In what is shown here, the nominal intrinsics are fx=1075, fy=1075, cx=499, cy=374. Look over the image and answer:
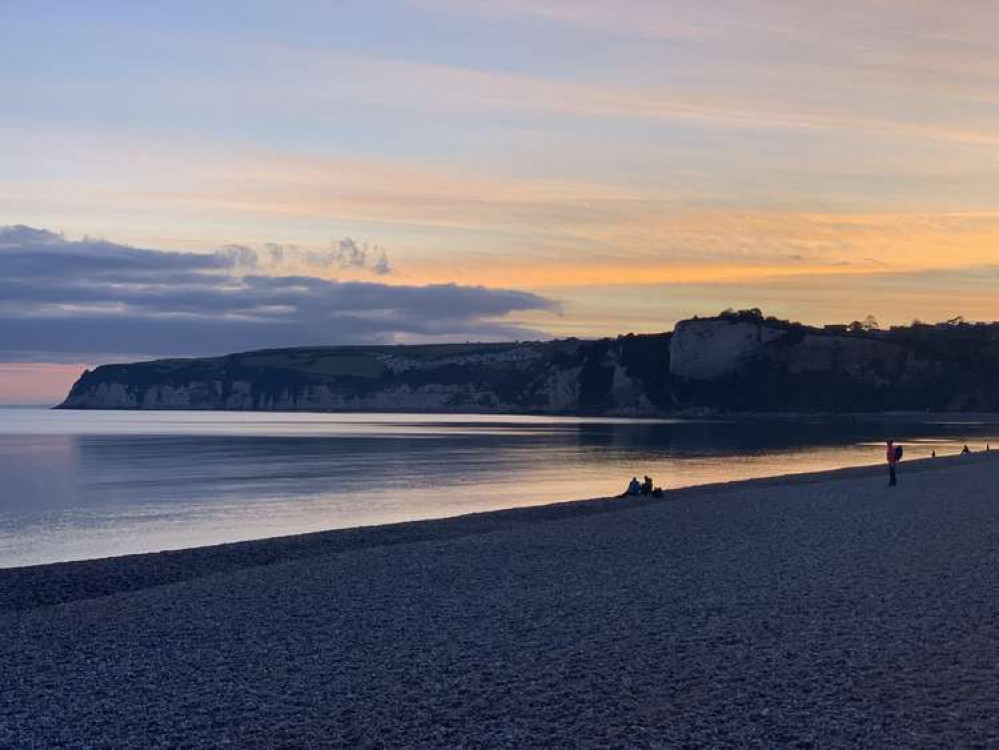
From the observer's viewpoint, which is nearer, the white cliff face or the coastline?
the coastline

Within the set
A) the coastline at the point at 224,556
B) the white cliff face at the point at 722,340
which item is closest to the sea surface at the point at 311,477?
the coastline at the point at 224,556

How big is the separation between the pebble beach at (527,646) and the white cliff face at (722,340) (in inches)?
5480

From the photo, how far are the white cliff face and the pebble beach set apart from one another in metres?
139

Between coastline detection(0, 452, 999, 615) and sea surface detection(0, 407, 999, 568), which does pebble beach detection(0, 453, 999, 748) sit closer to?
coastline detection(0, 452, 999, 615)

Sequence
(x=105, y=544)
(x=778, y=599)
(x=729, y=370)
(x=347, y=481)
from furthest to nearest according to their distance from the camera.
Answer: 1. (x=729, y=370)
2. (x=347, y=481)
3. (x=105, y=544)
4. (x=778, y=599)

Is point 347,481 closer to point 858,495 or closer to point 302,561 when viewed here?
point 858,495

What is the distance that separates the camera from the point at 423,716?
870cm

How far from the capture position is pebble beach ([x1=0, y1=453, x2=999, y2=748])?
27.4ft

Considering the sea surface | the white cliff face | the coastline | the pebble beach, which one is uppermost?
the white cliff face

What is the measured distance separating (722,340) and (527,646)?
151 metres

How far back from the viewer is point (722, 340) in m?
158

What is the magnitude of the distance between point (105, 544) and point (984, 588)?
2043cm

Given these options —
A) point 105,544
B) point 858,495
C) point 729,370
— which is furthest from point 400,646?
point 729,370

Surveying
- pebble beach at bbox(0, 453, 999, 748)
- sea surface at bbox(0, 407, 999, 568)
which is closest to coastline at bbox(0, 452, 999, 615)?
pebble beach at bbox(0, 453, 999, 748)
